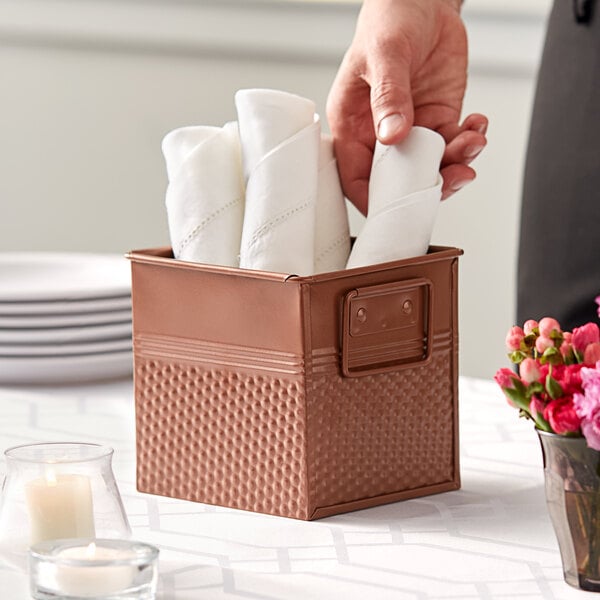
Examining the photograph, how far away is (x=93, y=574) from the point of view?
55 cm

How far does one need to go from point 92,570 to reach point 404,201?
0.38 meters

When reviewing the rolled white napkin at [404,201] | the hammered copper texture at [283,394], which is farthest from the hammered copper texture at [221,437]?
the rolled white napkin at [404,201]

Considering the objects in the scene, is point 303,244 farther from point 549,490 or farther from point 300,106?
point 549,490

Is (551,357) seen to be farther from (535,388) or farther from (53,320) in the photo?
(53,320)

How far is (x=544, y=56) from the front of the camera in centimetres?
140

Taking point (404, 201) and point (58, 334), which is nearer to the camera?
point (404, 201)

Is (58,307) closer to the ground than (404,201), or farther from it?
closer to the ground

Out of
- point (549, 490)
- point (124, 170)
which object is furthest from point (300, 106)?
point (124, 170)

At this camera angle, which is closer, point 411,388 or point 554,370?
point 554,370

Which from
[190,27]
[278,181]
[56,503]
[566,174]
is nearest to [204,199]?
[278,181]

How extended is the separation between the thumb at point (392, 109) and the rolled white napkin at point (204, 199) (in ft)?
0.39

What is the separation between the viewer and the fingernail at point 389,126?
828 millimetres

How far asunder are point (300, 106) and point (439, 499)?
1.03 ft

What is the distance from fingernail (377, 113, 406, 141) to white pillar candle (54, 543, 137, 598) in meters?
0.40
